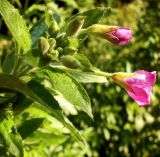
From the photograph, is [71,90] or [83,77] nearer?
[71,90]

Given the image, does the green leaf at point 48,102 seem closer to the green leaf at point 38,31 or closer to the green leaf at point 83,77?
the green leaf at point 83,77

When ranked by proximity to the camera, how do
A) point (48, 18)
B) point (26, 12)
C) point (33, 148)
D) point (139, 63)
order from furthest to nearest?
1. point (139, 63)
2. point (26, 12)
3. point (33, 148)
4. point (48, 18)

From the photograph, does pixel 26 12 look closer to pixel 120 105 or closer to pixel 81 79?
pixel 81 79

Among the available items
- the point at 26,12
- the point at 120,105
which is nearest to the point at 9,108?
the point at 26,12

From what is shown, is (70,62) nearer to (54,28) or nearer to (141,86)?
(54,28)

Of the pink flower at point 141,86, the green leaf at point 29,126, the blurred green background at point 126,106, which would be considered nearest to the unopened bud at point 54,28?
the pink flower at point 141,86

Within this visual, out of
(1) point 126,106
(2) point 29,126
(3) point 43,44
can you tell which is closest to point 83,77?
→ (3) point 43,44
